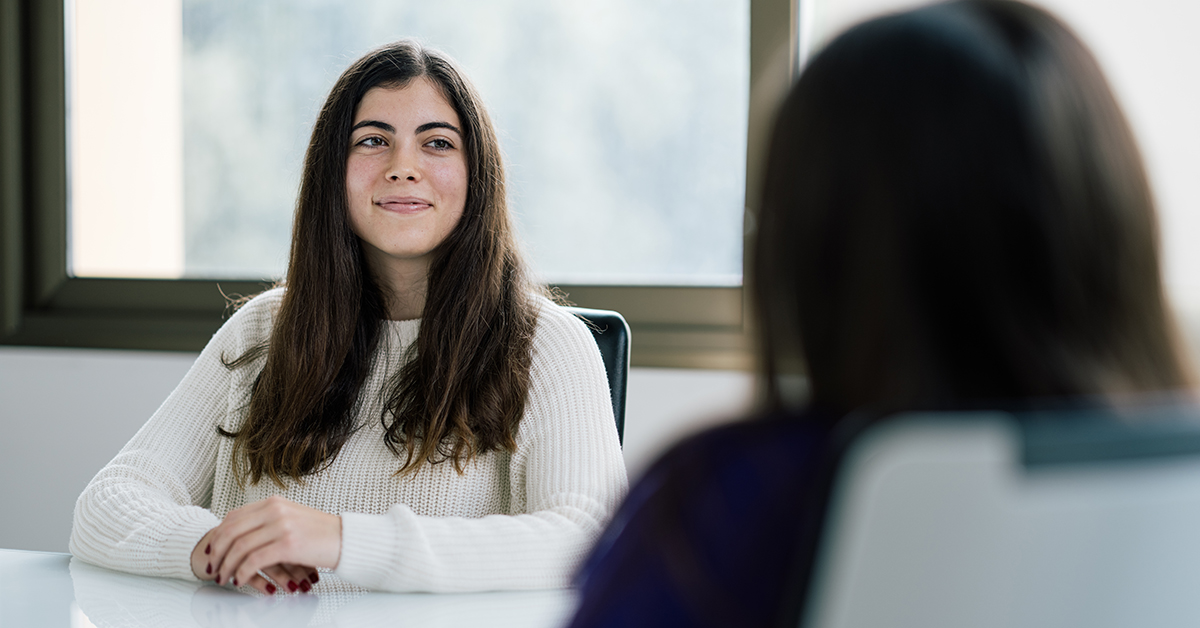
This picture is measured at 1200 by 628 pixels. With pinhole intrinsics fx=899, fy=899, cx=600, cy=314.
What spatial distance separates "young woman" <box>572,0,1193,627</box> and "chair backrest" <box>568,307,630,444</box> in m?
0.95

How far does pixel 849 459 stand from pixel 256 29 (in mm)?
2406

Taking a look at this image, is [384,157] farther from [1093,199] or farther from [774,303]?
[1093,199]

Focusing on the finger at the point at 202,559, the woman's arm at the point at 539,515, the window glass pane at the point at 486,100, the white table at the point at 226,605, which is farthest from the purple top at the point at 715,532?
the window glass pane at the point at 486,100

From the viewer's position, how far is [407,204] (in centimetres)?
139

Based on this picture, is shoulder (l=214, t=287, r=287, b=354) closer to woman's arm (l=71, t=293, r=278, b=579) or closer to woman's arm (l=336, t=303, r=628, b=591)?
woman's arm (l=71, t=293, r=278, b=579)

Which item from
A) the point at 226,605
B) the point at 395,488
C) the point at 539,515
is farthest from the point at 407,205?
the point at 226,605

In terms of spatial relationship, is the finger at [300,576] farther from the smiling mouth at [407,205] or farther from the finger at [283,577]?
the smiling mouth at [407,205]

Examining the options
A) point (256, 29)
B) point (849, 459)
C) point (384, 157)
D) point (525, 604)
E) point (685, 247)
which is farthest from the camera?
point (256, 29)

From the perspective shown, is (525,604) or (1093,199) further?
(525,604)

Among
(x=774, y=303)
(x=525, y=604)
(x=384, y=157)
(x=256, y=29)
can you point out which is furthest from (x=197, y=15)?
(x=774, y=303)

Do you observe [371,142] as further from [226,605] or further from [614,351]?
[226,605]

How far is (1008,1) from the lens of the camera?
1.52 ft

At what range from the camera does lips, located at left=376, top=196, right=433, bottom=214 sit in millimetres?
1383

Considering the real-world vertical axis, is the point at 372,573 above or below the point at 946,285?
below
